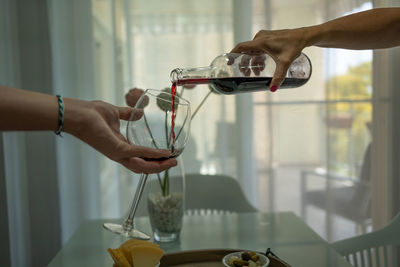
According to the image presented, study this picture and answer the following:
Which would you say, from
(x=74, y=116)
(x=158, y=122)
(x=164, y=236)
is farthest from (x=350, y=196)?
(x=74, y=116)

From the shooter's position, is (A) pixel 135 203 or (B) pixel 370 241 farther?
(B) pixel 370 241

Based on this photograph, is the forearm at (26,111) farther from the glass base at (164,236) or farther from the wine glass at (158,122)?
the glass base at (164,236)

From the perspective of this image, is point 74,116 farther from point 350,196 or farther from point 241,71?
point 350,196

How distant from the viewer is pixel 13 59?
2.11 m

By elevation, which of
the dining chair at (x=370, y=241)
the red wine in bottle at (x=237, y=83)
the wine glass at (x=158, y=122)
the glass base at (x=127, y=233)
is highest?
the red wine in bottle at (x=237, y=83)

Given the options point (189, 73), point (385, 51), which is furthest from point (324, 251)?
point (385, 51)

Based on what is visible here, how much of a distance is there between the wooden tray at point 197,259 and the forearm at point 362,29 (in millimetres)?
567

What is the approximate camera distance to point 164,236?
1.18 m

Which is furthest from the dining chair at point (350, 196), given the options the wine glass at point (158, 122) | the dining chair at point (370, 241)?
the wine glass at point (158, 122)

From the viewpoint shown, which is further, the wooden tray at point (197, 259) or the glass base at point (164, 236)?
the glass base at point (164, 236)

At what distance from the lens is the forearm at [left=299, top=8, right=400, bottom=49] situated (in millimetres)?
1026

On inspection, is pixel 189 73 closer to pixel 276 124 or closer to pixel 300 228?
pixel 300 228

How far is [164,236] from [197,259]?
22 cm

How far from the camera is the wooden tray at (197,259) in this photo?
3.15ft
